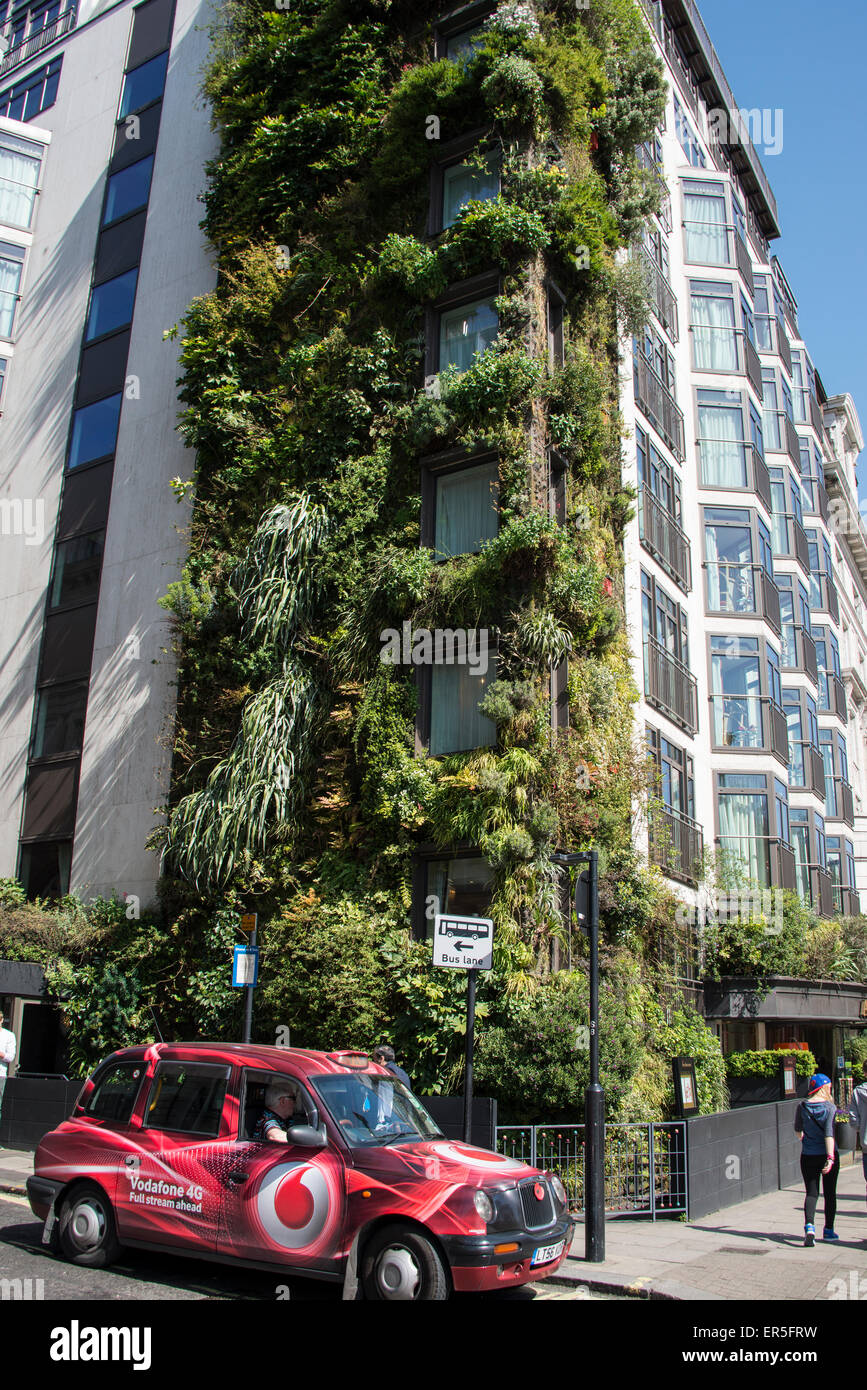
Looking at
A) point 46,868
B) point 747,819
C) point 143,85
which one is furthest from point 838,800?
point 143,85

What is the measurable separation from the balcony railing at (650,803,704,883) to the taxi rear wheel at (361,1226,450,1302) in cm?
1103

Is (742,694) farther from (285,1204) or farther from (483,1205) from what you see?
(285,1204)

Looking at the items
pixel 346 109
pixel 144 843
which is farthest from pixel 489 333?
pixel 144 843

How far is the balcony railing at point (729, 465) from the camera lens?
26.1 meters

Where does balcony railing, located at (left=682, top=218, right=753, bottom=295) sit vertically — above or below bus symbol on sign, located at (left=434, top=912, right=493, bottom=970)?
above

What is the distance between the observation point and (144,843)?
69.1 feet

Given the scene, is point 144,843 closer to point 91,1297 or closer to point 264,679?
point 264,679

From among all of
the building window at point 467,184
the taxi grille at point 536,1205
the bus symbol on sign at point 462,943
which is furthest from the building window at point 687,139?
the taxi grille at point 536,1205

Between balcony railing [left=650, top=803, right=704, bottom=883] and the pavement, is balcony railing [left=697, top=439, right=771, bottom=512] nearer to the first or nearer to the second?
balcony railing [left=650, top=803, right=704, bottom=883]

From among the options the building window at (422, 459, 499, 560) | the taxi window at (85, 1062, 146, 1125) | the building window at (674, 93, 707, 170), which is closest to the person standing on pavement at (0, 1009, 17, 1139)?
the taxi window at (85, 1062, 146, 1125)

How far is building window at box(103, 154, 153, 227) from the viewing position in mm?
27266

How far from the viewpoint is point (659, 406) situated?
2373cm

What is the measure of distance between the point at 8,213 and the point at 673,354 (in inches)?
750

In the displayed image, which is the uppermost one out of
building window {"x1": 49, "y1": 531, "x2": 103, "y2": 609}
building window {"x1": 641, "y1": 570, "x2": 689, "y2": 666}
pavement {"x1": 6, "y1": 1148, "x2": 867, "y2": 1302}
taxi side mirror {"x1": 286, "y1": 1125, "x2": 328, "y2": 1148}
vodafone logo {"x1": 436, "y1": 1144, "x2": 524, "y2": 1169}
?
building window {"x1": 49, "y1": 531, "x2": 103, "y2": 609}
